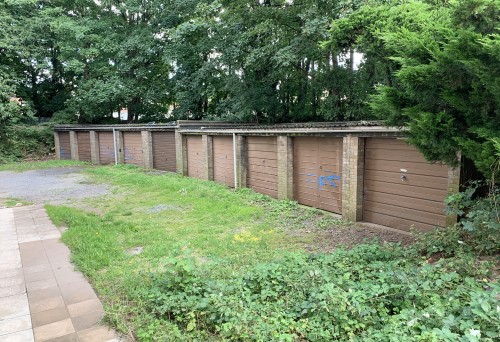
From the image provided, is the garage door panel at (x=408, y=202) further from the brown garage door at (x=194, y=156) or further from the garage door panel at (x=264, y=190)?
the brown garage door at (x=194, y=156)

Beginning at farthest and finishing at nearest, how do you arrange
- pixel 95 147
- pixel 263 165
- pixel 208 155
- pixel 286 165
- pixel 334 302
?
pixel 95 147, pixel 208 155, pixel 263 165, pixel 286 165, pixel 334 302

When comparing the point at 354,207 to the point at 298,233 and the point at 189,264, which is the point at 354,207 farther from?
the point at 189,264

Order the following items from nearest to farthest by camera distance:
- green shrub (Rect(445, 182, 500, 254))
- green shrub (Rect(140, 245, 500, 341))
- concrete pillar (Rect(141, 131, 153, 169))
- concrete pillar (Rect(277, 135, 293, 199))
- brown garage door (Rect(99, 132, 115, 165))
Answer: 1. green shrub (Rect(140, 245, 500, 341))
2. green shrub (Rect(445, 182, 500, 254))
3. concrete pillar (Rect(277, 135, 293, 199))
4. concrete pillar (Rect(141, 131, 153, 169))
5. brown garage door (Rect(99, 132, 115, 165))

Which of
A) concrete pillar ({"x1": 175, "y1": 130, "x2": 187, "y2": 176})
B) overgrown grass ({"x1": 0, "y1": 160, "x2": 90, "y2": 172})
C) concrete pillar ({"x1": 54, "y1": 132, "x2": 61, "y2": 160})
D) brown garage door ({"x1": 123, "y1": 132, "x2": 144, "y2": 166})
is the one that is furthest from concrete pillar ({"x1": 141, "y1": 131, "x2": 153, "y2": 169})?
concrete pillar ({"x1": 54, "y1": 132, "x2": 61, "y2": 160})

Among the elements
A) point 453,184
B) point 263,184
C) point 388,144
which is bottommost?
point 263,184

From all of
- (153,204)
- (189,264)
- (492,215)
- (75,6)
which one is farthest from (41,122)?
(492,215)

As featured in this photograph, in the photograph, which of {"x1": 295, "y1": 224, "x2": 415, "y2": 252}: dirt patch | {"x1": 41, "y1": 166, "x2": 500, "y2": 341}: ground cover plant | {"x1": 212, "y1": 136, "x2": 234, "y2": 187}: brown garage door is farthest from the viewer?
{"x1": 212, "y1": 136, "x2": 234, "y2": 187}: brown garage door

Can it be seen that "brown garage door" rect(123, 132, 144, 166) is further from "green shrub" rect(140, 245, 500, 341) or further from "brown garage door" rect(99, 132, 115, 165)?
"green shrub" rect(140, 245, 500, 341)

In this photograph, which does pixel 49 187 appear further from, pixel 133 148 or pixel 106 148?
pixel 106 148

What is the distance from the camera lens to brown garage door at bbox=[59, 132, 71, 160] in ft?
71.7

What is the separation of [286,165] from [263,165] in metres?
1.31

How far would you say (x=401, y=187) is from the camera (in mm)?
6984

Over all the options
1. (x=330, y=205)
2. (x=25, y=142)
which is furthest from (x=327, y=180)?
(x=25, y=142)

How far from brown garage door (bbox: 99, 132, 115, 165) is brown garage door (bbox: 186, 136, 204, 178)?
21.1 ft
